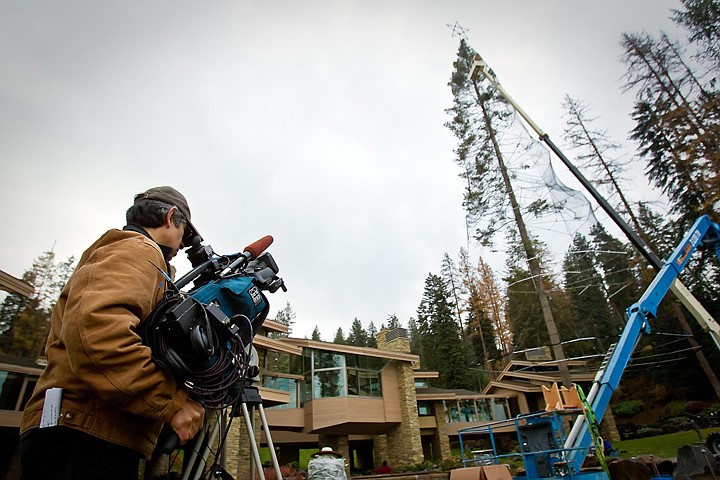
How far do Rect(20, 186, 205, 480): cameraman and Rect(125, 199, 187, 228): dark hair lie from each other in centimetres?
35

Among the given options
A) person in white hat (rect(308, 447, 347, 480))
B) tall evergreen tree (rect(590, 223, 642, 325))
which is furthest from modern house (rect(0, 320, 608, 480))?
person in white hat (rect(308, 447, 347, 480))

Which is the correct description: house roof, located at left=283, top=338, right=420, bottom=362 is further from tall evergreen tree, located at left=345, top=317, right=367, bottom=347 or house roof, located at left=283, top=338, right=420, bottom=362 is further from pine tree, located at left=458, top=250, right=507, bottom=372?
tall evergreen tree, located at left=345, top=317, right=367, bottom=347

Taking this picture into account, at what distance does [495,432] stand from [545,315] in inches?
544

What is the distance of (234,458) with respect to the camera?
37.9ft

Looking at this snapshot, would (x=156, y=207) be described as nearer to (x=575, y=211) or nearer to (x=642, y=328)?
(x=642, y=328)

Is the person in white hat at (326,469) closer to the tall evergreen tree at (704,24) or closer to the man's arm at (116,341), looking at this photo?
the man's arm at (116,341)

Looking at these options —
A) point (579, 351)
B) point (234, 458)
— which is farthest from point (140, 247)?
point (579, 351)

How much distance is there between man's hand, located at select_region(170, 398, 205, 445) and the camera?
1.17m

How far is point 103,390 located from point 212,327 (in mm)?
371

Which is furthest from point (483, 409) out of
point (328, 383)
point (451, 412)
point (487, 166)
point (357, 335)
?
point (357, 335)

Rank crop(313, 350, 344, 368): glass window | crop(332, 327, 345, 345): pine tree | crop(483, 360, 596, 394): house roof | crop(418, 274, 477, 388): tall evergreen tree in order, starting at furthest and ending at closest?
crop(332, 327, 345, 345): pine tree → crop(418, 274, 477, 388): tall evergreen tree → crop(483, 360, 596, 394): house roof → crop(313, 350, 344, 368): glass window

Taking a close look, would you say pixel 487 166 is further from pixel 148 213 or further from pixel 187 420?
pixel 187 420

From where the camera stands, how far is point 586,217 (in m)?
9.59

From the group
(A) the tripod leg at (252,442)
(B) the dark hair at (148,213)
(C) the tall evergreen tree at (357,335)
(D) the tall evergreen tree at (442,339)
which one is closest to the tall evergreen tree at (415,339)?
(D) the tall evergreen tree at (442,339)
